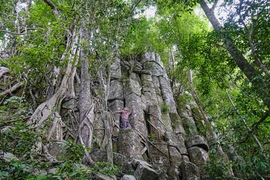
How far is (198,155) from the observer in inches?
342

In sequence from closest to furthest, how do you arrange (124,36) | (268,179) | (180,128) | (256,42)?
(256,42) → (268,179) → (124,36) → (180,128)

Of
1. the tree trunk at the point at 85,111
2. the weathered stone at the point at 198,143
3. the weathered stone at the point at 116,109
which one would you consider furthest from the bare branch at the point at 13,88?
the weathered stone at the point at 198,143

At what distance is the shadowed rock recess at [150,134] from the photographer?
6.54 m

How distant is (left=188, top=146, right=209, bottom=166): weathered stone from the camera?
8503 millimetres

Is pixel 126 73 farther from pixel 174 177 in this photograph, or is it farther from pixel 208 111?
pixel 174 177

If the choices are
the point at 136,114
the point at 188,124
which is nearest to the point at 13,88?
the point at 136,114

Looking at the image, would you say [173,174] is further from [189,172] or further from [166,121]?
[166,121]

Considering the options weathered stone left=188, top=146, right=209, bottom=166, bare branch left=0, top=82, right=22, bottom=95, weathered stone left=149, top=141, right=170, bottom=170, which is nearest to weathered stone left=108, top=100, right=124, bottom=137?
weathered stone left=149, top=141, right=170, bottom=170

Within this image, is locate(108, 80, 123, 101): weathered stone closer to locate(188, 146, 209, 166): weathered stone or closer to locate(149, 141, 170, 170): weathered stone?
locate(149, 141, 170, 170): weathered stone

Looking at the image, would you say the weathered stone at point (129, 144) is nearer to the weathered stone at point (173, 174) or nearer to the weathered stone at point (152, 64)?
the weathered stone at point (173, 174)

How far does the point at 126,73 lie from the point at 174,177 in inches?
316

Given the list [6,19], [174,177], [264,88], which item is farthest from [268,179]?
[6,19]

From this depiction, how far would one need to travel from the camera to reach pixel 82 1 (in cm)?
759

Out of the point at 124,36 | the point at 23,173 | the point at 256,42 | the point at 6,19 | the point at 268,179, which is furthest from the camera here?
the point at 6,19
